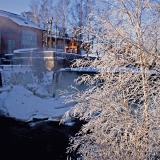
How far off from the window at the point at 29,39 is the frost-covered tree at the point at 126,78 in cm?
1909

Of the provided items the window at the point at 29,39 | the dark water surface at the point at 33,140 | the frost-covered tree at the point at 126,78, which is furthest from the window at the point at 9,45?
the frost-covered tree at the point at 126,78

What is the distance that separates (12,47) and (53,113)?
11893 mm

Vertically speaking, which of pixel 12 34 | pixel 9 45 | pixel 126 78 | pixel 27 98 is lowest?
pixel 27 98

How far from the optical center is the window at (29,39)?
22.5 meters

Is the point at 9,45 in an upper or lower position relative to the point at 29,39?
lower

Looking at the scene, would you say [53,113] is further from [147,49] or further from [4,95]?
[147,49]

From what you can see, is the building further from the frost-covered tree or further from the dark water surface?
the frost-covered tree

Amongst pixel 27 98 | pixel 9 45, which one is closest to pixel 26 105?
pixel 27 98

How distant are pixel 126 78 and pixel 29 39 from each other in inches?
800

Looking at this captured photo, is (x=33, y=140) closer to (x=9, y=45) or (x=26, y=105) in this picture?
(x=26, y=105)

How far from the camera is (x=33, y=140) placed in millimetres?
8891

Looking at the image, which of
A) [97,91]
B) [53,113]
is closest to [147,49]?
[97,91]

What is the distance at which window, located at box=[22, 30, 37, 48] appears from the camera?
22453mm

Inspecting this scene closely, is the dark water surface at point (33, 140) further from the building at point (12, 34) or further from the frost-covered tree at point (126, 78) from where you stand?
the building at point (12, 34)
